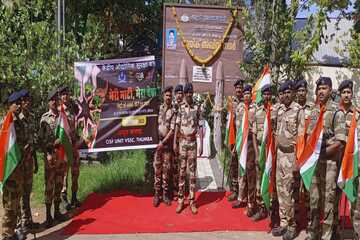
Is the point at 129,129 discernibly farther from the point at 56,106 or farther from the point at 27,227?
the point at 27,227

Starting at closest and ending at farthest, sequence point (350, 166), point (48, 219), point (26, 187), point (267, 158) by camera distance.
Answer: point (350, 166) < point (26, 187) < point (267, 158) < point (48, 219)

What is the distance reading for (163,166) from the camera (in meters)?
7.17

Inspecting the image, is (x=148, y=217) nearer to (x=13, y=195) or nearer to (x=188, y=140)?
(x=188, y=140)

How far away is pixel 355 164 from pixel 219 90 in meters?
4.25

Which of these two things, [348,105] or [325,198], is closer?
[348,105]

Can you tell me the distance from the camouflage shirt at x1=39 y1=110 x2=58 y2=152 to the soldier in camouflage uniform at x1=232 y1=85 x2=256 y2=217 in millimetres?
2865

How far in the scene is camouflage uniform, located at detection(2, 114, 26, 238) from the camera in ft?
17.8

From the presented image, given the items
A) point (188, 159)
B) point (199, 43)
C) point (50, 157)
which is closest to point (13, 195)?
point (50, 157)

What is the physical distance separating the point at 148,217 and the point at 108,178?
203 centimetres

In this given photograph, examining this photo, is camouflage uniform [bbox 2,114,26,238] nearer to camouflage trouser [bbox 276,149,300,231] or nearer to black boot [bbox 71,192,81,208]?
black boot [bbox 71,192,81,208]

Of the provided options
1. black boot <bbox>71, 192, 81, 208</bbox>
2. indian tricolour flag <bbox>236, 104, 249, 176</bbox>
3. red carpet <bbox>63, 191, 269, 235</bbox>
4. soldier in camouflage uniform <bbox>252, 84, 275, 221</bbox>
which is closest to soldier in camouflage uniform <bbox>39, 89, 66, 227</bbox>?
red carpet <bbox>63, 191, 269, 235</bbox>

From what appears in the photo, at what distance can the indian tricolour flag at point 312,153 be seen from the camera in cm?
523

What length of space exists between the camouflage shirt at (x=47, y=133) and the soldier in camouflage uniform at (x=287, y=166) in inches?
123

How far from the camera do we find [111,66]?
7.50m
